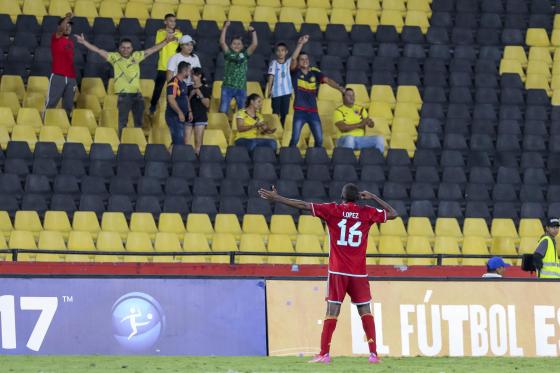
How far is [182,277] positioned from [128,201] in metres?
5.48

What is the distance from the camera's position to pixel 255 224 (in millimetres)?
20156

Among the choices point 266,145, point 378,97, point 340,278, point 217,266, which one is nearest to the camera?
point 340,278

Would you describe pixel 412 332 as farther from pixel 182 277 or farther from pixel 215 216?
pixel 215 216

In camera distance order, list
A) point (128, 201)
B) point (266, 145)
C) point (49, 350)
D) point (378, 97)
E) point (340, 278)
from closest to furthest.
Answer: point (340, 278), point (49, 350), point (128, 201), point (266, 145), point (378, 97)

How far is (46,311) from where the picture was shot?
48.1 feet

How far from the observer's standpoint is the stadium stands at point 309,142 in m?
20.1

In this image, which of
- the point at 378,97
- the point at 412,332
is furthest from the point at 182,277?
the point at 378,97

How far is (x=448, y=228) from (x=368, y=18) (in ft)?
18.3

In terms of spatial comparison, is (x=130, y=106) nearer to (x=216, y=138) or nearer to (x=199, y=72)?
(x=199, y=72)

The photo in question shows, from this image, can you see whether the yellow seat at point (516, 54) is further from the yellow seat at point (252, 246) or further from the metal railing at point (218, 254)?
the yellow seat at point (252, 246)

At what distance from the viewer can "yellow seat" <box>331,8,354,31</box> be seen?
2458 centimetres

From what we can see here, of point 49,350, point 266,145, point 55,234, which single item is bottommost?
point 49,350

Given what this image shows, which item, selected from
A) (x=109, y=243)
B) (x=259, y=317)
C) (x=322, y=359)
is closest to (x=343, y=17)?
(x=109, y=243)

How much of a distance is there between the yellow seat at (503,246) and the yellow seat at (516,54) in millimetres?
4873
